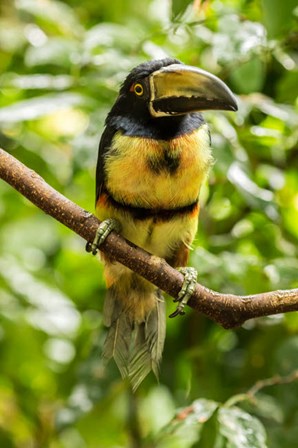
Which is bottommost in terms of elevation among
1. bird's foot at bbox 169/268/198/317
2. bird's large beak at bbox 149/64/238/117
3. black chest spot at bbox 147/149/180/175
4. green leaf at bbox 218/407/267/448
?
green leaf at bbox 218/407/267/448

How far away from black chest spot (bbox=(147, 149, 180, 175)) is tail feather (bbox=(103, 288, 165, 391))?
1.50 ft

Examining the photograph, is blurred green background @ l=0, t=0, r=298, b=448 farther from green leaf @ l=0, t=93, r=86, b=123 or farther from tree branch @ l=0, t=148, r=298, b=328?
tree branch @ l=0, t=148, r=298, b=328

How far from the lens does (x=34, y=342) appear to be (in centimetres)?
257

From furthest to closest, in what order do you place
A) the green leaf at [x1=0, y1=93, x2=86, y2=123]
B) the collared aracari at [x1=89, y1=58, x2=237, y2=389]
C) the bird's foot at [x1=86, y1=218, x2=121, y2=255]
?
the green leaf at [x1=0, y1=93, x2=86, y2=123] → the collared aracari at [x1=89, y1=58, x2=237, y2=389] → the bird's foot at [x1=86, y1=218, x2=121, y2=255]

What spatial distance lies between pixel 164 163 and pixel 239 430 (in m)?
0.64

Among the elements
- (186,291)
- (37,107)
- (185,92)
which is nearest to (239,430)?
(186,291)

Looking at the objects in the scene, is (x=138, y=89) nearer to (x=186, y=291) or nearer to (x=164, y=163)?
(x=164, y=163)

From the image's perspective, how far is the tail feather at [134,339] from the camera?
2.01m

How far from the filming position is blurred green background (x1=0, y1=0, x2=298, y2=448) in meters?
1.91

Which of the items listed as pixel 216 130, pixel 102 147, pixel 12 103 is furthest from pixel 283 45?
pixel 12 103

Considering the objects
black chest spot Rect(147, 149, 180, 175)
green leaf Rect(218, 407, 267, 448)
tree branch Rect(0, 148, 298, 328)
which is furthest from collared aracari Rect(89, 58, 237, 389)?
green leaf Rect(218, 407, 267, 448)

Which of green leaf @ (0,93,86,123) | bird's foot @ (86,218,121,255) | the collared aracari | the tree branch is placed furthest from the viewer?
green leaf @ (0,93,86,123)

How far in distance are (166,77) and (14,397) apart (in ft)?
4.59

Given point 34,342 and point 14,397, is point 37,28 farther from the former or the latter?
point 14,397
